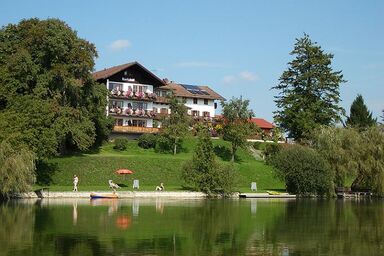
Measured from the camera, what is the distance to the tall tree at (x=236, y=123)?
73.8 metres

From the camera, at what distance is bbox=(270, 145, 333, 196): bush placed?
61.1 meters

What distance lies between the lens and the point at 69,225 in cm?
3167

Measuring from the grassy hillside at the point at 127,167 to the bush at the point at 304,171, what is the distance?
4.00 metres

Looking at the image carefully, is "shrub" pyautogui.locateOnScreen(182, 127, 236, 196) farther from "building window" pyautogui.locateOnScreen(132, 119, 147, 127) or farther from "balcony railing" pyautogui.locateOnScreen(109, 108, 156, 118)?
"building window" pyautogui.locateOnScreen(132, 119, 147, 127)

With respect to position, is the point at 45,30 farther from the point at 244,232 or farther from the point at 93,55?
the point at 244,232

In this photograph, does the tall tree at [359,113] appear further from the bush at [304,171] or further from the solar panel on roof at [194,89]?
the bush at [304,171]

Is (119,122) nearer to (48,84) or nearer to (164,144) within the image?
(164,144)

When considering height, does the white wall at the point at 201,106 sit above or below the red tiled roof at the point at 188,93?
below

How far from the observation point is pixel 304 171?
61.2 metres

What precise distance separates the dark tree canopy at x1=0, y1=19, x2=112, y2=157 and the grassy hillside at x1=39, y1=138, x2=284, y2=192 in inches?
91.7

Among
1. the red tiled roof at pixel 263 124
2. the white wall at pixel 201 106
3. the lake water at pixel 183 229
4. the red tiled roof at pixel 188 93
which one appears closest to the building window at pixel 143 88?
the red tiled roof at pixel 188 93

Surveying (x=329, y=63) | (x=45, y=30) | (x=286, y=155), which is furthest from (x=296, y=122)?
(x=45, y=30)

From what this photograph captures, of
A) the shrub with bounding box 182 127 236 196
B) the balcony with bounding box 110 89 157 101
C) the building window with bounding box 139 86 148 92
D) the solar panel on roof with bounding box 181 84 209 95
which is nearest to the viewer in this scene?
the shrub with bounding box 182 127 236 196

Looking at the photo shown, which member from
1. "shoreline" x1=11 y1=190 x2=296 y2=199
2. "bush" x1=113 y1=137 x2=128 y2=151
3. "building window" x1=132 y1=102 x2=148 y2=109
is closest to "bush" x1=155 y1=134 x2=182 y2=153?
"bush" x1=113 y1=137 x2=128 y2=151
